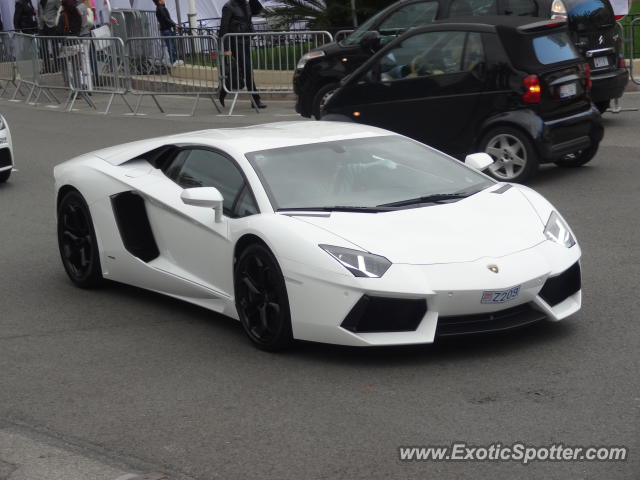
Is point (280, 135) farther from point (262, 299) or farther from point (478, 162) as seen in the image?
point (262, 299)

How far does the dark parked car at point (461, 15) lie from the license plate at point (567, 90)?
8.76 ft

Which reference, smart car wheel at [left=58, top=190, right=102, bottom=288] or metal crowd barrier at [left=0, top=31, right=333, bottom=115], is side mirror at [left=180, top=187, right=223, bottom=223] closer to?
smart car wheel at [left=58, top=190, right=102, bottom=288]

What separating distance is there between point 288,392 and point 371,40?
10669 millimetres

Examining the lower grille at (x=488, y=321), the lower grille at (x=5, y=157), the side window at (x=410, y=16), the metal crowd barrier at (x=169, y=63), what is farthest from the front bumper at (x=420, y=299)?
the metal crowd barrier at (x=169, y=63)

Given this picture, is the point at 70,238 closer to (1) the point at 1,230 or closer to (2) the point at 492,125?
(1) the point at 1,230

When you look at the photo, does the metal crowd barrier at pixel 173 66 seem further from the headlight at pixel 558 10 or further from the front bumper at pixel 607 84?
the front bumper at pixel 607 84

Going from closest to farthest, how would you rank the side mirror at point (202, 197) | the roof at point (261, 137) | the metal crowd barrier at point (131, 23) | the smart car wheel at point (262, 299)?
the smart car wheel at point (262, 299) < the side mirror at point (202, 197) < the roof at point (261, 137) < the metal crowd barrier at point (131, 23)

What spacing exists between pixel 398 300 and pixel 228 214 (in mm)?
1442

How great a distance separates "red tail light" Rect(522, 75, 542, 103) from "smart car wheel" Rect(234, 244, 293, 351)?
567 centimetres

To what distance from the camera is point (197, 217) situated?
289 inches

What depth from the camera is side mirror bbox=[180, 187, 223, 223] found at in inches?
272

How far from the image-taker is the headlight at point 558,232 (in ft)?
22.4

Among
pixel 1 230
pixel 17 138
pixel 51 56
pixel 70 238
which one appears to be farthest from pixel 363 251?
pixel 51 56

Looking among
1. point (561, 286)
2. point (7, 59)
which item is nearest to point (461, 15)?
point (561, 286)
